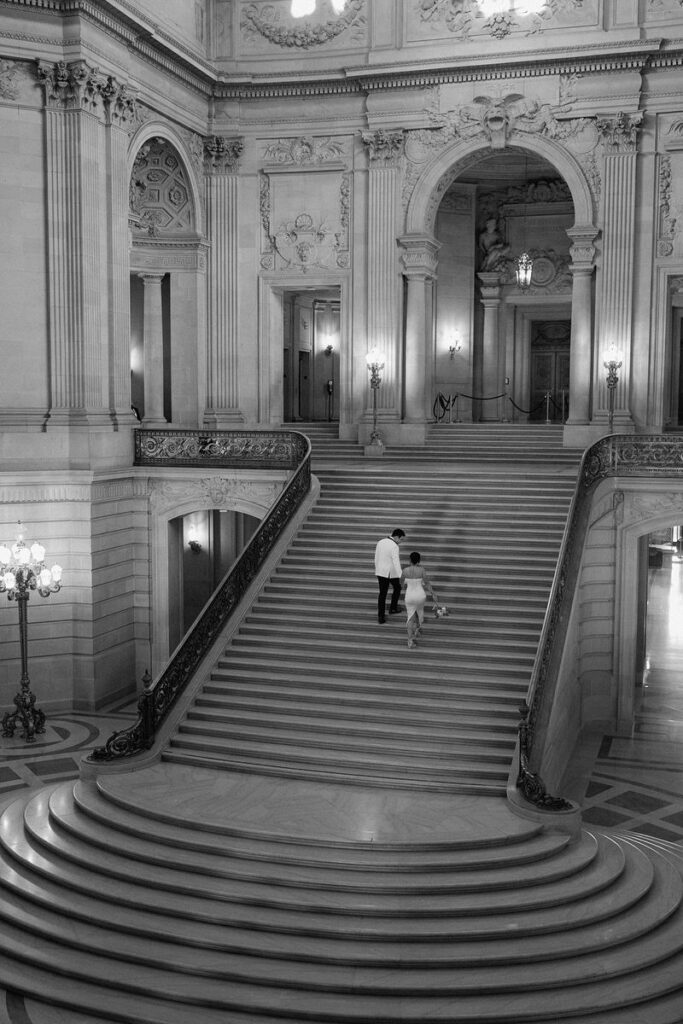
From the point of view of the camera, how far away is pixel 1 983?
887 cm

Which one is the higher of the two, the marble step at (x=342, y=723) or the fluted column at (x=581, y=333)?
the fluted column at (x=581, y=333)

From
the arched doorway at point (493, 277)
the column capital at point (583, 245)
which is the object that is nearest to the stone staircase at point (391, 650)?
the column capital at point (583, 245)

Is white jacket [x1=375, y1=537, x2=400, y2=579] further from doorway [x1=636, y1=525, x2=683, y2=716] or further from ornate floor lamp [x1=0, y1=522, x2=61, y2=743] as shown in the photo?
doorway [x1=636, y1=525, x2=683, y2=716]

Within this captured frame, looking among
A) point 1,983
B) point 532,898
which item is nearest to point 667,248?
point 532,898

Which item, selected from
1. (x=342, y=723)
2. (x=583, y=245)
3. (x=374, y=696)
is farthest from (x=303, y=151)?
(x=342, y=723)

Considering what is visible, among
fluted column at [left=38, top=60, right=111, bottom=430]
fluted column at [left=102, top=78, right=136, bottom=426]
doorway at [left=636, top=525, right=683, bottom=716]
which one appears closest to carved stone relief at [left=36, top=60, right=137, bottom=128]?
fluted column at [left=38, top=60, right=111, bottom=430]

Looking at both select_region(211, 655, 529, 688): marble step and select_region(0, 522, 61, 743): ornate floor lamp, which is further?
select_region(0, 522, 61, 743): ornate floor lamp

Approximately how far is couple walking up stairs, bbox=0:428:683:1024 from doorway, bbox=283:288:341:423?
43.4 ft

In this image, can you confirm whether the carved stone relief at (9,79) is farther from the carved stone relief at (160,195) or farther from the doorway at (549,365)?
the doorway at (549,365)

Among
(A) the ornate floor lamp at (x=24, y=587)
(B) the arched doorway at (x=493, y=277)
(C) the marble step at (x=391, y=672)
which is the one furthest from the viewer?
(B) the arched doorway at (x=493, y=277)

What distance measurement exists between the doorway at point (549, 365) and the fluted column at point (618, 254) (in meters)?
7.03

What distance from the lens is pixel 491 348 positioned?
86.2 ft

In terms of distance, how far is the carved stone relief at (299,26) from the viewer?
2080cm

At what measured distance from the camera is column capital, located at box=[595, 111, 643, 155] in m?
19.4
